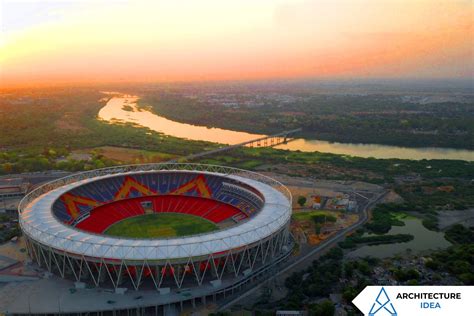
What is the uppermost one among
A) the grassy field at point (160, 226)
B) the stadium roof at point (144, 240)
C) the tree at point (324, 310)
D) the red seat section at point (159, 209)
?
the stadium roof at point (144, 240)

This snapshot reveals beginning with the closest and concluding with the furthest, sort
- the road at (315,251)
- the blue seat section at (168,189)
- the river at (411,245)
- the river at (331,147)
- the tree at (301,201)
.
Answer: the road at (315,251) < the river at (411,245) < the blue seat section at (168,189) < the tree at (301,201) < the river at (331,147)

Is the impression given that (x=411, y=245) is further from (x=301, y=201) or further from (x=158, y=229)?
(x=158, y=229)

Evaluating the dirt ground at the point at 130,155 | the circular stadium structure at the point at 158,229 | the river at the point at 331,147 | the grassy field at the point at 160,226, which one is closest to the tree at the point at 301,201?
the circular stadium structure at the point at 158,229

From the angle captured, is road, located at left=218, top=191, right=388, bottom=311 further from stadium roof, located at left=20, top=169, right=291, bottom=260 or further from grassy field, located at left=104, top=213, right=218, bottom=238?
grassy field, located at left=104, top=213, right=218, bottom=238

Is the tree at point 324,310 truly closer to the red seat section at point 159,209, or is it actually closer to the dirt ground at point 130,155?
the red seat section at point 159,209

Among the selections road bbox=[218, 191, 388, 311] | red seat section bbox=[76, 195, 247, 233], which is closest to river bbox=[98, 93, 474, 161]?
road bbox=[218, 191, 388, 311]

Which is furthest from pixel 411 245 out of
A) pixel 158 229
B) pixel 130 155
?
pixel 130 155

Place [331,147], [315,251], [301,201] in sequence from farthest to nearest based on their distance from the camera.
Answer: [331,147], [301,201], [315,251]
